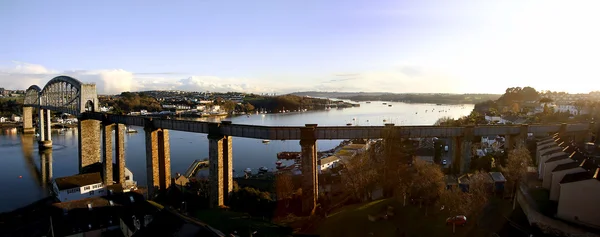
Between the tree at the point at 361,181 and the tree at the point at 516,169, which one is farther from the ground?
the tree at the point at 516,169

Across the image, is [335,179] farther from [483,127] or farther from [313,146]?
[483,127]

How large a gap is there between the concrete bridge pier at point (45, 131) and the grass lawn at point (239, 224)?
148 feet

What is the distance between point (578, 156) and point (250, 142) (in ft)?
158

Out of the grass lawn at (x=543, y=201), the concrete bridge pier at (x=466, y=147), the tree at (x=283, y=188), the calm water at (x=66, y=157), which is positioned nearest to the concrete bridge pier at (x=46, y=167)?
the calm water at (x=66, y=157)

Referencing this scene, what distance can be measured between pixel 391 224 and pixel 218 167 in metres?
10.5

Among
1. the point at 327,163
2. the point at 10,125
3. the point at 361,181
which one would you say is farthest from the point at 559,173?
the point at 10,125

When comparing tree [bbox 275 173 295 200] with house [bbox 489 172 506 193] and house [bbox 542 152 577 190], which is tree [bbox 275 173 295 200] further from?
house [bbox 542 152 577 190]

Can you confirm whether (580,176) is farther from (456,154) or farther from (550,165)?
(456,154)

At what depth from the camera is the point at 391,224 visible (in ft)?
48.1

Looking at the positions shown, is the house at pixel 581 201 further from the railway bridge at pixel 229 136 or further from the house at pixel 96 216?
the house at pixel 96 216

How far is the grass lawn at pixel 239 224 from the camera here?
1521 cm

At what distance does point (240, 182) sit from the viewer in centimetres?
2939

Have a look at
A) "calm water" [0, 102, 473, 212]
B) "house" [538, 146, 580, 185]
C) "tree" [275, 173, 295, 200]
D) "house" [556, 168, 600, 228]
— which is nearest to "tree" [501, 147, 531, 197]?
"house" [538, 146, 580, 185]

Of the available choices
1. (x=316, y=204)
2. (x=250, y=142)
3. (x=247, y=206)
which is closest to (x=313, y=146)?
(x=316, y=204)
